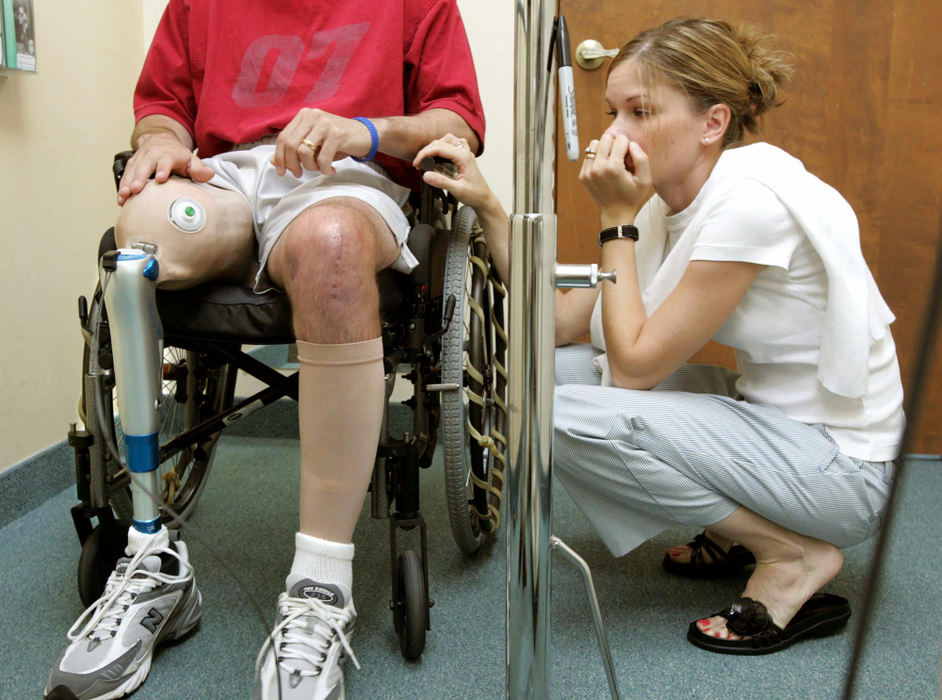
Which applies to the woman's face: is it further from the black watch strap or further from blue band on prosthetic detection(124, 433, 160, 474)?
blue band on prosthetic detection(124, 433, 160, 474)

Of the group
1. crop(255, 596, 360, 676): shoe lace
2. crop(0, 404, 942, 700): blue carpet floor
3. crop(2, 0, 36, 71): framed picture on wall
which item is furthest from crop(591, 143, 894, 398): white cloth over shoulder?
crop(2, 0, 36, 71): framed picture on wall

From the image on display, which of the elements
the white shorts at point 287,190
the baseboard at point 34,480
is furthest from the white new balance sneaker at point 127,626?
the baseboard at point 34,480

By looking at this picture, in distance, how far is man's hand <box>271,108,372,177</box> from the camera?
97 centimetres

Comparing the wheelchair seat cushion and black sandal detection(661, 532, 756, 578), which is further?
black sandal detection(661, 532, 756, 578)

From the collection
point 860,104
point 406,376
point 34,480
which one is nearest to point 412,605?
point 406,376

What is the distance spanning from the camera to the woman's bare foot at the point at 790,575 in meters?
1.06

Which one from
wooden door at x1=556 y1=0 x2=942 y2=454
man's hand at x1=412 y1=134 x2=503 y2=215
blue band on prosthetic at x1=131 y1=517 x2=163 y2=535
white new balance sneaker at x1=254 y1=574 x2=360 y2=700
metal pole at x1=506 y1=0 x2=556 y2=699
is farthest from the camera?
wooden door at x1=556 y1=0 x2=942 y2=454

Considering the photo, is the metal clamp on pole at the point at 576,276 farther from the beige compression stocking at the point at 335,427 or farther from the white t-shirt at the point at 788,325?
the white t-shirt at the point at 788,325

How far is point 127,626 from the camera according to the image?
931 millimetres

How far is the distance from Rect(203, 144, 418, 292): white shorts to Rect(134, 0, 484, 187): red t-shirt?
5 cm

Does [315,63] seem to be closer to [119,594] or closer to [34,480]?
[119,594]

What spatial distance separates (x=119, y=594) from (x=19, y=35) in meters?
0.97

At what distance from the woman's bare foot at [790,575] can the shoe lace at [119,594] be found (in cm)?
68

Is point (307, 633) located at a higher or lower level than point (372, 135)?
lower
